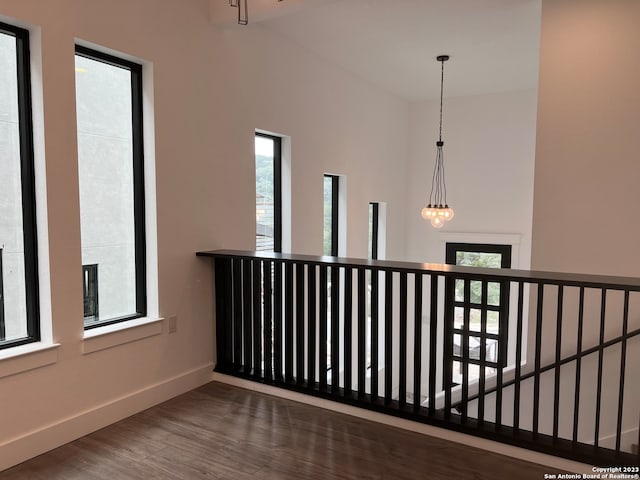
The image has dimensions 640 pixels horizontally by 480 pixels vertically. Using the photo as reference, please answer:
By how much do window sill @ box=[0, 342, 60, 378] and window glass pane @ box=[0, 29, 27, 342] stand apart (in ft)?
0.38

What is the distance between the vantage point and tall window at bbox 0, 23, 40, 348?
8.05ft

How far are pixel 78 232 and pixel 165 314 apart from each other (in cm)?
86

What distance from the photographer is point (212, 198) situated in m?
3.59

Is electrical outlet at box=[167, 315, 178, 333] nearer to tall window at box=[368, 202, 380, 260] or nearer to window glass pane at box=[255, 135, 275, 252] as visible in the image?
window glass pane at box=[255, 135, 275, 252]

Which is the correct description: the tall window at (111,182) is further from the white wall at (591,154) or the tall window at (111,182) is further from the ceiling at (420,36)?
the white wall at (591,154)

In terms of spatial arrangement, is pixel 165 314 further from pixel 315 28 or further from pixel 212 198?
pixel 315 28

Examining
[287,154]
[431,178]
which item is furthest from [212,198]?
[431,178]

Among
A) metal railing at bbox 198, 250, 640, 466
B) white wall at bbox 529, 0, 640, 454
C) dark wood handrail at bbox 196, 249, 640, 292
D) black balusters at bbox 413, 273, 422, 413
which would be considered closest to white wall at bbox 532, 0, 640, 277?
white wall at bbox 529, 0, 640, 454

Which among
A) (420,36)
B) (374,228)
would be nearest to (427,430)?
(420,36)

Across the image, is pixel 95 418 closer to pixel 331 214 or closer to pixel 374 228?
pixel 331 214

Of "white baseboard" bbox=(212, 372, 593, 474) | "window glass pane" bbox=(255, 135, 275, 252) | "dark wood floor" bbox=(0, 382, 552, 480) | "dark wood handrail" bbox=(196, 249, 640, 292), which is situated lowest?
"dark wood floor" bbox=(0, 382, 552, 480)

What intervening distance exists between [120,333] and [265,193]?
199 cm

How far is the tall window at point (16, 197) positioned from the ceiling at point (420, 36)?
62.9 inches

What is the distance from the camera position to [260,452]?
2.54m
